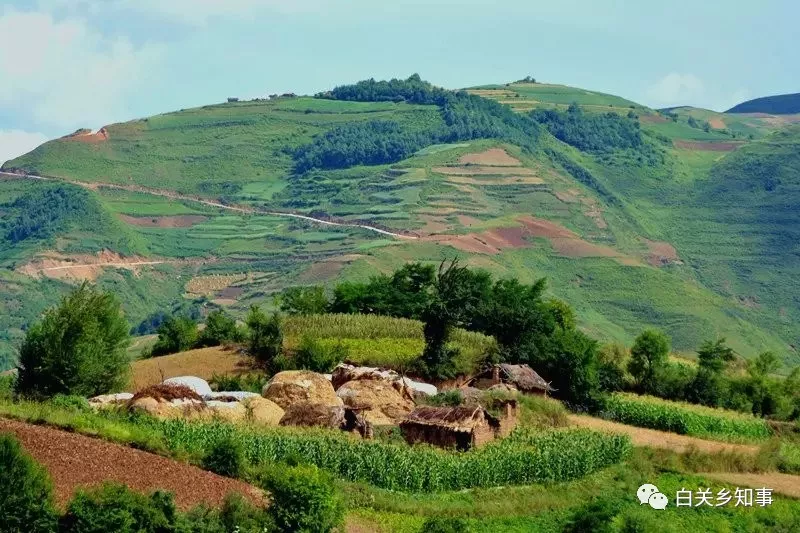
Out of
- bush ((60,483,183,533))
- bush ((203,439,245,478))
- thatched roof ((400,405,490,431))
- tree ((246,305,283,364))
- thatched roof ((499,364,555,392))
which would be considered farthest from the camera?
tree ((246,305,283,364))

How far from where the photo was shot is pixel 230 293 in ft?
492

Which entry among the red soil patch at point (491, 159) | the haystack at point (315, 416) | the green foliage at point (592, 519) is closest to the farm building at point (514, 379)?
the haystack at point (315, 416)

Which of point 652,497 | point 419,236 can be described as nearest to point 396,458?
point 652,497

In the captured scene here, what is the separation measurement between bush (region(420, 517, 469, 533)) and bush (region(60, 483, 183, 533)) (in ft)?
18.8

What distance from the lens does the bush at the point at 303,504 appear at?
28406mm

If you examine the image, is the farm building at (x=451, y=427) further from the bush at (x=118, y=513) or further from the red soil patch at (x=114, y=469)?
the bush at (x=118, y=513)

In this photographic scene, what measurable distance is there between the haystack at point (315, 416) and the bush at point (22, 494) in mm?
12533

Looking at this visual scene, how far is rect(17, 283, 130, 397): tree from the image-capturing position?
1650 inches

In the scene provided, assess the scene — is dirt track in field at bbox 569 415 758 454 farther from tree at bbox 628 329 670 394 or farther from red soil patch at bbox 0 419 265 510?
red soil patch at bbox 0 419 265 510

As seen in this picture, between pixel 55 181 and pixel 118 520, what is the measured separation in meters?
166

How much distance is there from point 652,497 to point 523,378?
47.1 ft

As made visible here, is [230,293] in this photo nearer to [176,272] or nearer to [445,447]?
[176,272]

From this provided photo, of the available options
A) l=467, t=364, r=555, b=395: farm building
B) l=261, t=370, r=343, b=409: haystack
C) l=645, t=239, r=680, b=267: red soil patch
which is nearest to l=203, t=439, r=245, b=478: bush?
l=261, t=370, r=343, b=409: haystack

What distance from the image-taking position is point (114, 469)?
2905 cm
